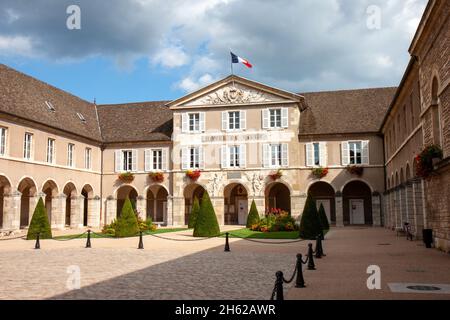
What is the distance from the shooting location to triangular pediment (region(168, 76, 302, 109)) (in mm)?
34156

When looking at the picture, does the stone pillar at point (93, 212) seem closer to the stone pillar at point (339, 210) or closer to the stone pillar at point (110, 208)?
the stone pillar at point (110, 208)

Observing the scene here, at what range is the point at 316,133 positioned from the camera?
1324 inches

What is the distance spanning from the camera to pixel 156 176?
3588 cm

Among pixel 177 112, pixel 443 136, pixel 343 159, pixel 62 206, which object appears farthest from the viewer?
pixel 177 112

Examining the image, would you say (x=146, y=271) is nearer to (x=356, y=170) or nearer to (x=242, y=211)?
(x=356, y=170)

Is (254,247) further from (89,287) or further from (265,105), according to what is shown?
(265,105)

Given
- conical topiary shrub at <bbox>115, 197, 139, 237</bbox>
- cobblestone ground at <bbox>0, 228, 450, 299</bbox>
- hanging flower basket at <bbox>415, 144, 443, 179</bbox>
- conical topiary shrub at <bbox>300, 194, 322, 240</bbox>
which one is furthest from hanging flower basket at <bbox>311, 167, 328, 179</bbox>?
hanging flower basket at <bbox>415, 144, 443, 179</bbox>

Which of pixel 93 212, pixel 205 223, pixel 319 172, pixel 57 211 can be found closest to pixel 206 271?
pixel 205 223

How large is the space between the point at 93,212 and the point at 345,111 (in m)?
20.0

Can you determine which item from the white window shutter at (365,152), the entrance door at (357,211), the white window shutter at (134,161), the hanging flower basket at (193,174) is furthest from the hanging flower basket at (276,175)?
the white window shutter at (134,161)

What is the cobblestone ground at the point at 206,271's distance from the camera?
852cm

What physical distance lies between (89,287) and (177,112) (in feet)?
89.5

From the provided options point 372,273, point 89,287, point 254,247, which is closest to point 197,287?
point 89,287

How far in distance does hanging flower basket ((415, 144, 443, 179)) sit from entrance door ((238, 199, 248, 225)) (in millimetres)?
22170
